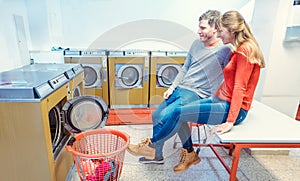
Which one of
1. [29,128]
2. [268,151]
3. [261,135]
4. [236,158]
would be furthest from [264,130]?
[29,128]

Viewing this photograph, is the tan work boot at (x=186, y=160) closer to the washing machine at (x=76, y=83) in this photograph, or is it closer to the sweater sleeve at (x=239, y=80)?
the sweater sleeve at (x=239, y=80)

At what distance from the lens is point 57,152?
154cm

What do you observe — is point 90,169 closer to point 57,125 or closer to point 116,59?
point 57,125

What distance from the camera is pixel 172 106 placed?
190 centimetres

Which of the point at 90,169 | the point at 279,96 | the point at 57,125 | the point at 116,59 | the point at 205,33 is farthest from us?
the point at 116,59

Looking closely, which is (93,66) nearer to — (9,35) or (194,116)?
(9,35)

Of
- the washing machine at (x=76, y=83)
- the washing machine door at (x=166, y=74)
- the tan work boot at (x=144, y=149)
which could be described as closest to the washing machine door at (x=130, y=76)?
the washing machine door at (x=166, y=74)

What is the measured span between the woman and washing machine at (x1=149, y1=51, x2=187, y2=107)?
5.38ft

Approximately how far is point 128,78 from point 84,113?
5.31ft

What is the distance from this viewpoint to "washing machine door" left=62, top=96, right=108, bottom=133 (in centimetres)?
163

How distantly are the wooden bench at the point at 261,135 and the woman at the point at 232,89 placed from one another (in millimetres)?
83

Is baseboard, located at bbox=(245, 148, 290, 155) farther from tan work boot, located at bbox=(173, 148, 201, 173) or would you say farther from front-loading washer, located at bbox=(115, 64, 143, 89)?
front-loading washer, located at bbox=(115, 64, 143, 89)

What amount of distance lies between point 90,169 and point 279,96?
7.20 ft

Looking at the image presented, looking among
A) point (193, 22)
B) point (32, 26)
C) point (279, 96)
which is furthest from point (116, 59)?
point (279, 96)
